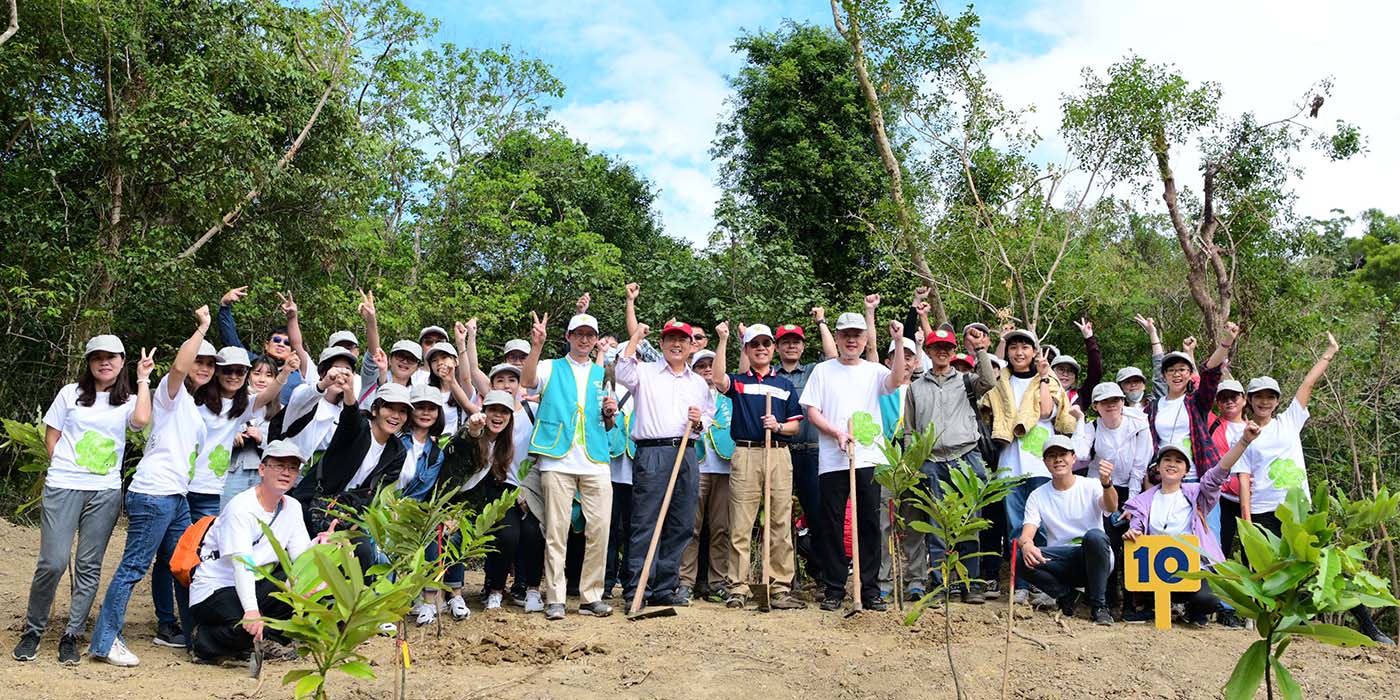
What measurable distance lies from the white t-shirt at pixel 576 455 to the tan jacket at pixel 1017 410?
121 inches

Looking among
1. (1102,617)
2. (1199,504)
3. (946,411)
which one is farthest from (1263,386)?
(946,411)

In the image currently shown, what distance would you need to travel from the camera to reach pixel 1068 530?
25.9 feet

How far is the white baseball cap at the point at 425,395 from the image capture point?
732cm

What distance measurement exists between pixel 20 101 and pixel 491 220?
914 centimetres

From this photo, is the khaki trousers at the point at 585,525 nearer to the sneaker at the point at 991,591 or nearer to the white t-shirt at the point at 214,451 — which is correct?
the white t-shirt at the point at 214,451

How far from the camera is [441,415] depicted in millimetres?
7566

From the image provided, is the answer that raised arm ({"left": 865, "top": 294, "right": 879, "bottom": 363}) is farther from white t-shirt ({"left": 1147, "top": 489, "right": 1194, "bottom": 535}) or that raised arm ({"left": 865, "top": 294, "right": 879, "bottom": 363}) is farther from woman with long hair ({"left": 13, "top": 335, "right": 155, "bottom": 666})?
woman with long hair ({"left": 13, "top": 335, "right": 155, "bottom": 666})

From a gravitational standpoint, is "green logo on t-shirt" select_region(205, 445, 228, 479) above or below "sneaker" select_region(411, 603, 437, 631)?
above

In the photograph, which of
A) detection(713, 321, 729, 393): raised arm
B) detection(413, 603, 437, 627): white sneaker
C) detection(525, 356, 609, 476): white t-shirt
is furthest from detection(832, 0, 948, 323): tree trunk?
detection(413, 603, 437, 627): white sneaker

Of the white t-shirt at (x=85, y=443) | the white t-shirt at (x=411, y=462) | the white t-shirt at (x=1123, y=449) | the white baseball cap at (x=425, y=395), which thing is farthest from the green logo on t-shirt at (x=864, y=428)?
the white t-shirt at (x=85, y=443)

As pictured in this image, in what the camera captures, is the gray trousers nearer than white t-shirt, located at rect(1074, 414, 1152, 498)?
Yes

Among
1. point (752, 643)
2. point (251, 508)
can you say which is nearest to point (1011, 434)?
point (752, 643)

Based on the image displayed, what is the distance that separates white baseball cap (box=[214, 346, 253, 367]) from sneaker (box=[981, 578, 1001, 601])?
18.7ft

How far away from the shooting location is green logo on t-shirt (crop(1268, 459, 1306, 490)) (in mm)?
7660
